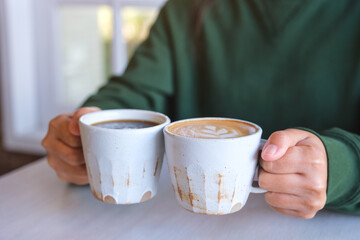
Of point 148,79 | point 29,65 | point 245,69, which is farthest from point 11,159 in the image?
point 245,69

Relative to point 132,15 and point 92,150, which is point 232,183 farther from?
point 132,15

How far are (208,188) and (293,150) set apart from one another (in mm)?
109

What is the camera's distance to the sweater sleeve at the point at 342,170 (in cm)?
49

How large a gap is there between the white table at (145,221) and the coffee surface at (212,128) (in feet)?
0.43

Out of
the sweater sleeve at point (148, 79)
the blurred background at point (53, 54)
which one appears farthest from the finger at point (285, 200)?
the blurred background at point (53, 54)

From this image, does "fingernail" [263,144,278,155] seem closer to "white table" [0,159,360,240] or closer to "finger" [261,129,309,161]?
"finger" [261,129,309,161]

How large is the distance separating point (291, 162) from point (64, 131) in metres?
0.34

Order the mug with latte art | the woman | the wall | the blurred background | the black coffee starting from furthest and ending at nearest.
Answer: the wall, the blurred background, the woman, the black coffee, the mug with latte art

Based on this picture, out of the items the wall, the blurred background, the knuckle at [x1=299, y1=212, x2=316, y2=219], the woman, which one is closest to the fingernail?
the knuckle at [x1=299, y1=212, x2=316, y2=219]

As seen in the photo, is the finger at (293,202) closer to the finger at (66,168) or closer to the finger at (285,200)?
the finger at (285,200)

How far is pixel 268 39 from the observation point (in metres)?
0.88

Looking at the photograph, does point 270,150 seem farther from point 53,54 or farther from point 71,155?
point 53,54

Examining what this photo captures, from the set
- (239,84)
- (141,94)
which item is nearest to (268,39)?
(239,84)

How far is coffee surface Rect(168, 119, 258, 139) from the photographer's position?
0.47m
